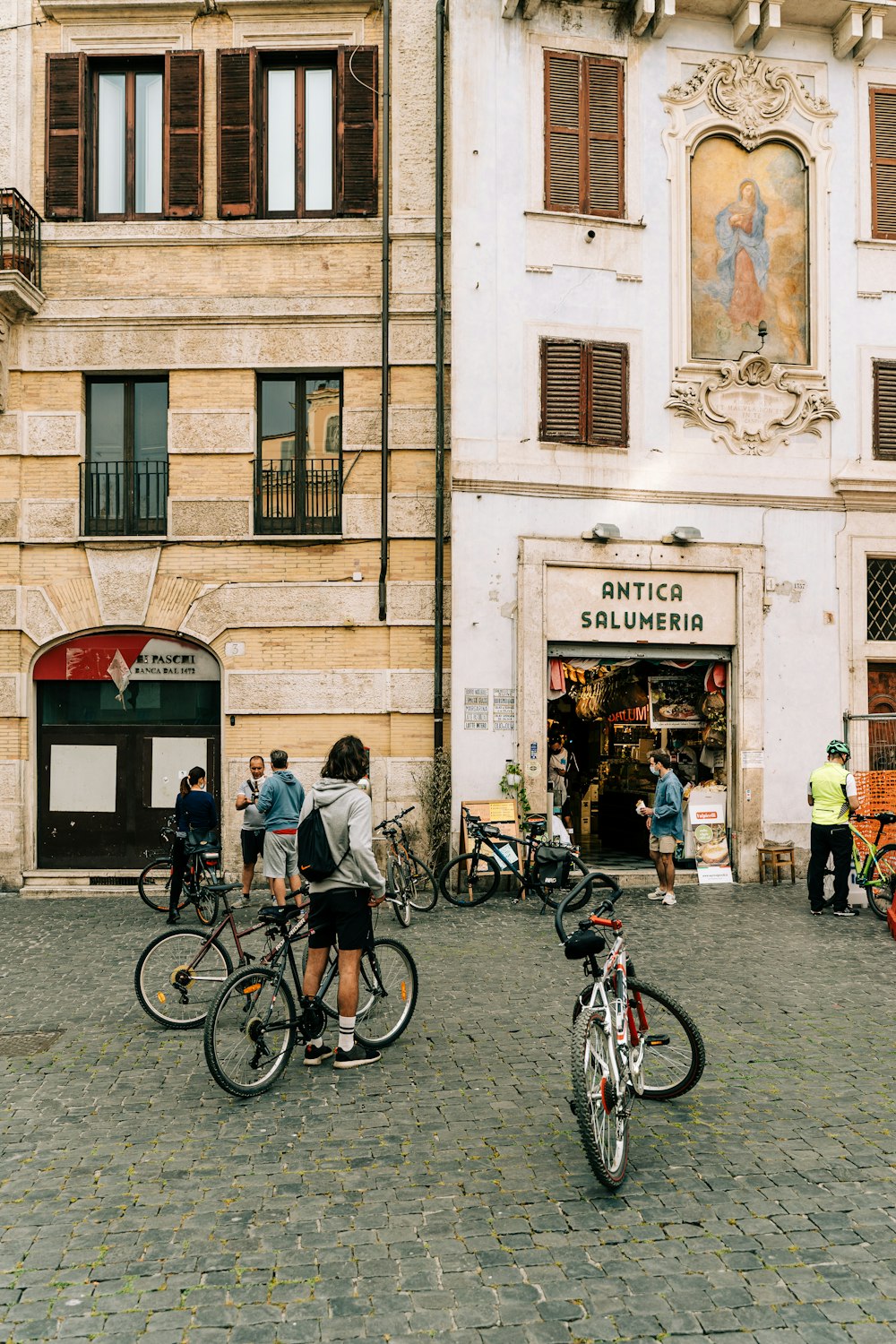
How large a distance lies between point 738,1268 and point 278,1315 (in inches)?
69.7

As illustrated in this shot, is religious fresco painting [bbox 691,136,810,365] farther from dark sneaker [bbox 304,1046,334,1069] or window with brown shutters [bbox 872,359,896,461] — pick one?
dark sneaker [bbox 304,1046,334,1069]

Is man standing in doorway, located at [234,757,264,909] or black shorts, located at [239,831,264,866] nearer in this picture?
man standing in doorway, located at [234,757,264,909]

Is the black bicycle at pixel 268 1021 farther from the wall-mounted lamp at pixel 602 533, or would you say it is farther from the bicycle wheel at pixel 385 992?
the wall-mounted lamp at pixel 602 533

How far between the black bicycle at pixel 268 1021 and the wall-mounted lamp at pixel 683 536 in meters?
9.21

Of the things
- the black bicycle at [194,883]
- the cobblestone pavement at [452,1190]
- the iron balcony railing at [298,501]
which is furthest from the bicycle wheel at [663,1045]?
the iron balcony railing at [298,501]

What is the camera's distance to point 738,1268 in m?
4.37

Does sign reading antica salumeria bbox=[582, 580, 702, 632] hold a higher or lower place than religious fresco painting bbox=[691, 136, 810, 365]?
lower

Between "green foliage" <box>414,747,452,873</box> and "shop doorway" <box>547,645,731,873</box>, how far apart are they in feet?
5.66

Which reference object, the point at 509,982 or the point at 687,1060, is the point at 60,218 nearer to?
the point at 509,982

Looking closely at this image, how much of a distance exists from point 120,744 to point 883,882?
9.65m

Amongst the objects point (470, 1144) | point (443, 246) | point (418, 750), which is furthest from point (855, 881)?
point (443, 246)

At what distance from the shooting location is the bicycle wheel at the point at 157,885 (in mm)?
13117

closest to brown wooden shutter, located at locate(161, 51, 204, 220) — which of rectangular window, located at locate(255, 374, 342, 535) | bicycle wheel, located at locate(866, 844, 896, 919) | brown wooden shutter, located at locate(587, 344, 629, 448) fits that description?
rectangular window, located at locate(255, 374, 342, 535)

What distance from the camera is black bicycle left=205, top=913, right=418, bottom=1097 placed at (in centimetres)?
623
